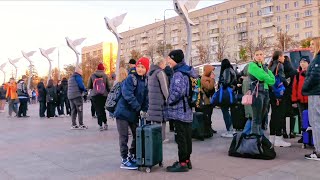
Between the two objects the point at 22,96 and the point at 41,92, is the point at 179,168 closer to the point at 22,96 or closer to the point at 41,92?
the point at 41,92

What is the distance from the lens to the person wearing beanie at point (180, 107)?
18.7ft

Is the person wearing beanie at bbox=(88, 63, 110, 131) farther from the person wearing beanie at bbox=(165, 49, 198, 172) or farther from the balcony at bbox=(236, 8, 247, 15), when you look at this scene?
the balcony at bbox=(236, 8, 247, 15)

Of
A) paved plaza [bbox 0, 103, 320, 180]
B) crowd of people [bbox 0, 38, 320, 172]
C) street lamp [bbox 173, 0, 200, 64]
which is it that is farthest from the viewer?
street lamp [bbox 173, 0, 200, 64]

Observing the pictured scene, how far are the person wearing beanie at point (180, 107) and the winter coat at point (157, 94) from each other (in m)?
1.19

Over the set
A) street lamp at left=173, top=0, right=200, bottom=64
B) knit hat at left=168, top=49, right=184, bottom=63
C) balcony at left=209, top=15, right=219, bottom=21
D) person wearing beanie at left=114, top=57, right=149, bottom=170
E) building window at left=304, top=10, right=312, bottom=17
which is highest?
balcony at left=209, top=15, right=219, bottom=21

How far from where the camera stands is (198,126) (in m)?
8.74

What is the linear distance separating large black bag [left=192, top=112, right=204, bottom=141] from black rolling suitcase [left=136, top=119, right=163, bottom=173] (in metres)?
2.95

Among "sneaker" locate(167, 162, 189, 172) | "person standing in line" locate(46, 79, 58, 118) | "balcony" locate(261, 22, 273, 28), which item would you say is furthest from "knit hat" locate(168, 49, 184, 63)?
"balcony" locate(261, 22, 273, 28)

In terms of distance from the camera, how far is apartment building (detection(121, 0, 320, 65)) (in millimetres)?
74250

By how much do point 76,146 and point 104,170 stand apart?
2.68 metres

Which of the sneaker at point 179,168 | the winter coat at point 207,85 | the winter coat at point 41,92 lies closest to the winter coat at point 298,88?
the winter coat at point 207,85

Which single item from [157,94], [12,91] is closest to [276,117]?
[157,94]

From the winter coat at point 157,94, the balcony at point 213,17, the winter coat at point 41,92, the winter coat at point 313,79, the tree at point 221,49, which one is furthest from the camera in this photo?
the balcony at point 213,17

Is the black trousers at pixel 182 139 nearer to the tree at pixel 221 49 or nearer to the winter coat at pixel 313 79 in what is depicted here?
the winter coat at pixel 313 79
